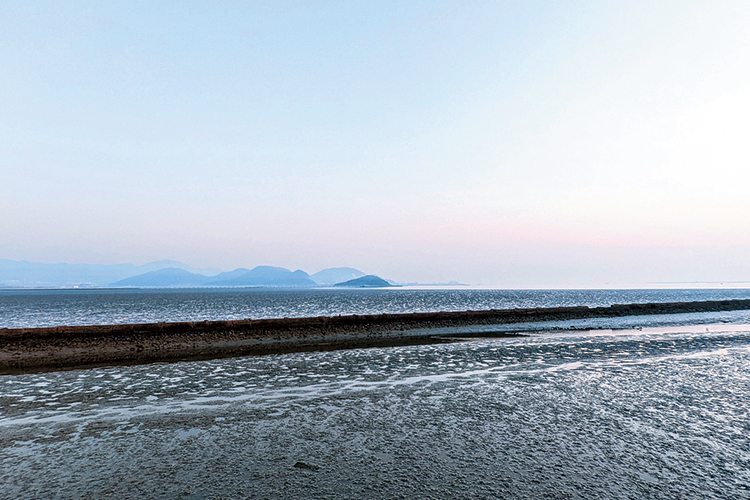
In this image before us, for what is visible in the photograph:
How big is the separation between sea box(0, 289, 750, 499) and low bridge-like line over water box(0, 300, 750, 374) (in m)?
5.91

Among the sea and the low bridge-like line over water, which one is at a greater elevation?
the sea

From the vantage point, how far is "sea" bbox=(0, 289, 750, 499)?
805 centimetres

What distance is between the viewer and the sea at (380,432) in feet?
26.4

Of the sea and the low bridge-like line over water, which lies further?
the low bridge-like line over water

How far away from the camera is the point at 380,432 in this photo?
1128 centimetres

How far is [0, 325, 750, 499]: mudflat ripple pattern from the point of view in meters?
8.08

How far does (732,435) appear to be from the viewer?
428 inches

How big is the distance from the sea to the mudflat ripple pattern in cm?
5

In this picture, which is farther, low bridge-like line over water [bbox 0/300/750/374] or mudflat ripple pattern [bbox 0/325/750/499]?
low bridge-like line over water [bbox 0/300/750/374]

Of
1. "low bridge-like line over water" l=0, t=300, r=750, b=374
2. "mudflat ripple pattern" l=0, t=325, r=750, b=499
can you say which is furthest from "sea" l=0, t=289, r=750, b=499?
"low bridge-like line over water" l=0, t=300, r=750, b=374

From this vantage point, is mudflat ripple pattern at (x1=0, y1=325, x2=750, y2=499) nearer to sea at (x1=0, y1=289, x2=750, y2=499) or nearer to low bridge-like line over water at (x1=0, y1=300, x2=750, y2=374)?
sea at (x1=0, y1=289, x2=750, y2=499)

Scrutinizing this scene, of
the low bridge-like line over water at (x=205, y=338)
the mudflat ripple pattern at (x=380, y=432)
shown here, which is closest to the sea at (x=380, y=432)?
the mudflat ripple pattern at (x=380, y=432)

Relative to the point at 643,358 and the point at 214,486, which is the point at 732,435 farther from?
the point at 643,358

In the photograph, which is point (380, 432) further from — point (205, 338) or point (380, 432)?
point (205, 338)
